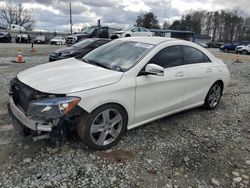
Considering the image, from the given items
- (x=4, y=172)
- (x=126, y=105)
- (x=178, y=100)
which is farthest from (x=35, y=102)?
(x=178, y=100)

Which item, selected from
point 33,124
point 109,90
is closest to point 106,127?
point 109,90

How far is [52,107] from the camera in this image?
9.05 feet

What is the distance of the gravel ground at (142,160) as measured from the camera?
2709mm

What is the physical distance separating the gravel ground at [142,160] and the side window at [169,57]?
3.67 ft

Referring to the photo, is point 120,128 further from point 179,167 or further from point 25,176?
point 25,176

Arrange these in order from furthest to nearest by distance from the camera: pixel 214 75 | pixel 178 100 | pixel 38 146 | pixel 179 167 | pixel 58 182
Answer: pixel 214 75 < pixel 178 100 < pixel 38 146 < pixel 179 167 < pixel 58 182

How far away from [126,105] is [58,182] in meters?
1.34

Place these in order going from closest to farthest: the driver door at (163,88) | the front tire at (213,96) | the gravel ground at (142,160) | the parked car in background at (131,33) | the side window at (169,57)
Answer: the gravel ground at (142,160)
the driver door at (163,88)
the side window at (169,57)
the front tire at (213,96)
the parked car in background at (131,33)

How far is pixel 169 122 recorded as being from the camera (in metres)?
4.37

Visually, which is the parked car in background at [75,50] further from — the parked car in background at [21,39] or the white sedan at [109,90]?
the parked car in background at [21,39]

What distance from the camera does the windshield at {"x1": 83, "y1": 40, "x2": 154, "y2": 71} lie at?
11.7ft

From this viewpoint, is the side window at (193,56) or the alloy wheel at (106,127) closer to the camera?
the alloy wheel at (106,127)

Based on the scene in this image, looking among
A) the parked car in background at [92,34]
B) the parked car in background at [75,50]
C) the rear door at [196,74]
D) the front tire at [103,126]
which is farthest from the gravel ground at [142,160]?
the parked car in background at [92,34]

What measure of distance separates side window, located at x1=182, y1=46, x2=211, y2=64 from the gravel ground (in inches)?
47.5
